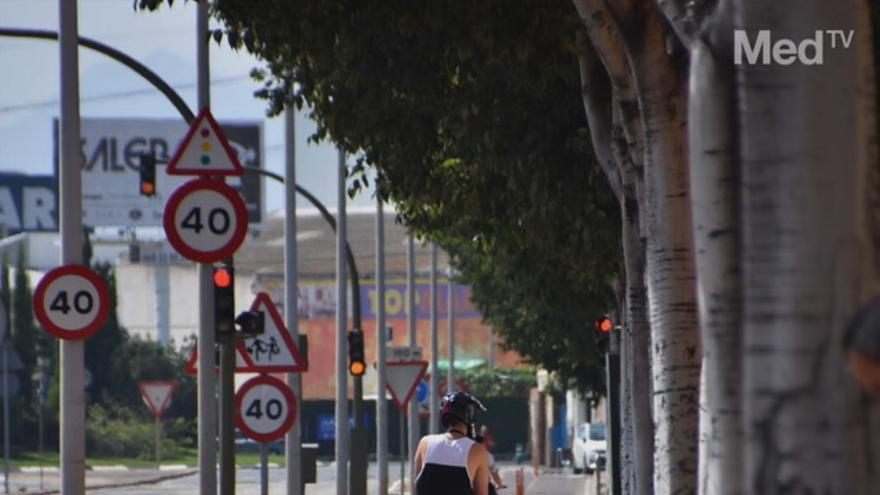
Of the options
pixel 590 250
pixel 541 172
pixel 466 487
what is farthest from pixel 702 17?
pixel 590 250

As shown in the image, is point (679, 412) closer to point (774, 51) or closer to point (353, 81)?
point (774, 51)

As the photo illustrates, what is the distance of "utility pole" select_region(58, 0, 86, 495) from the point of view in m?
14.1

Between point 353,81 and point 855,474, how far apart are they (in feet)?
47.2

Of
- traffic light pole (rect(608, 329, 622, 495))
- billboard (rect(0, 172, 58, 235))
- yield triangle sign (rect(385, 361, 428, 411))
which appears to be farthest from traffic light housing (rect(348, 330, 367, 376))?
billboard (rect(0, 172, 58, 235))

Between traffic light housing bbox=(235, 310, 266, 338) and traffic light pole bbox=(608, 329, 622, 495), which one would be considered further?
traffic light pole bbox=(608, 329, 622, 495)

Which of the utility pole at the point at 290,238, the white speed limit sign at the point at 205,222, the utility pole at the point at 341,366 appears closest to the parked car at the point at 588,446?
the utility pole at the point at 341,366

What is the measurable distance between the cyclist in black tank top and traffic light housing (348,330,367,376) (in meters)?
22.5

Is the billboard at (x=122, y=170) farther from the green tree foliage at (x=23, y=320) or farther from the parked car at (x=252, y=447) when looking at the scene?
the green tree foliage at (x=23, y=320)

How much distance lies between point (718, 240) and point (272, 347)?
1323 cm

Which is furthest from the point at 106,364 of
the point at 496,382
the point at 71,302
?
the point at 71,302

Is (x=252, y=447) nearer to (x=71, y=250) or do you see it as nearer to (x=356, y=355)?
(x=356, y=355)

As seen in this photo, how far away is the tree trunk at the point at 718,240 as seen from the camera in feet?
21.3

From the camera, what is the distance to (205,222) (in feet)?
49.1
